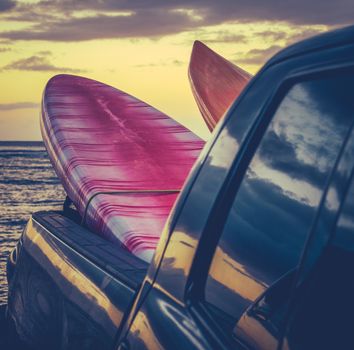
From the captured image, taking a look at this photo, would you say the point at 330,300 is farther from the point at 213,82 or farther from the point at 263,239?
the point at 213,82

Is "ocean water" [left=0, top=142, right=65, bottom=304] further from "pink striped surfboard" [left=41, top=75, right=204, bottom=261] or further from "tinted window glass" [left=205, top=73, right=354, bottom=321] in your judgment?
"tinted window glass" [left=205, top=73, right=354, bottom=321]

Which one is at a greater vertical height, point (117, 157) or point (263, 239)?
point (263, 239)

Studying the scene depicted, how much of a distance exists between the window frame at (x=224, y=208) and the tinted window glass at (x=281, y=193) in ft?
0.08

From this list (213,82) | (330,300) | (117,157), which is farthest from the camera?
(213,82)

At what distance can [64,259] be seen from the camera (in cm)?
242

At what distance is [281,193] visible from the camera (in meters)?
1.27

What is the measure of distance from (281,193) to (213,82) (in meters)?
8.84

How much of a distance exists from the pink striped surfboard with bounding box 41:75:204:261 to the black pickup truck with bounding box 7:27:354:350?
244 centimetres

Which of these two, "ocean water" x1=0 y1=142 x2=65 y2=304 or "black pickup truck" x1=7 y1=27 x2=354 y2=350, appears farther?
"ocean water" x1=0 y1=142 x2=65 y2=304

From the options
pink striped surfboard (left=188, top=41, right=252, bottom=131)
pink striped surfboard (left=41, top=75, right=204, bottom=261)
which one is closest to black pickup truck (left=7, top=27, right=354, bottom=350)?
pink striped surfboard (left=41, top=75, right=204, bottom=261)

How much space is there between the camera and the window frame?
1.37m

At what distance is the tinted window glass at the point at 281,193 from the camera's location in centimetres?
117

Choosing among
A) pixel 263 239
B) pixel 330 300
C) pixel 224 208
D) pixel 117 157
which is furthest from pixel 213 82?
pixel 330 300

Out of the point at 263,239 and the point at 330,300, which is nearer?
the point at 330,300
